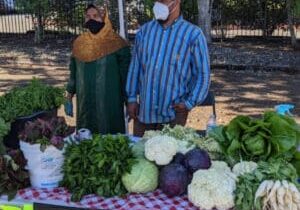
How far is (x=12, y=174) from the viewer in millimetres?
2752

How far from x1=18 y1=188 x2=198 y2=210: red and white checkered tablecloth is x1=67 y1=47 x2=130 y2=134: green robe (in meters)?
1.23

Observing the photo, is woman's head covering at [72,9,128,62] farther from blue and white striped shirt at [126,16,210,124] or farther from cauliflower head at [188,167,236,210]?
cauliflower head at [188,167,236,210]

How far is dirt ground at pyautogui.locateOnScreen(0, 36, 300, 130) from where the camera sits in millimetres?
7867

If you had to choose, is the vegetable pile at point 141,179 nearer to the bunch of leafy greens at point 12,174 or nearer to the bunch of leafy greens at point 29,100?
the bunch of leafy greens at point 12,174

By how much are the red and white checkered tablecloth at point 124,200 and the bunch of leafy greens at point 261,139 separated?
0.40 metres

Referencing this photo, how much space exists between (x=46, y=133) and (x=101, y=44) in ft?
3.75

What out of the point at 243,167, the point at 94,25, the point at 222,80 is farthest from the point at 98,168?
the point at 222,80

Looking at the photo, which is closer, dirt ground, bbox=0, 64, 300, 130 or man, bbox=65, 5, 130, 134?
man, bbox=65, 5, 130, 134

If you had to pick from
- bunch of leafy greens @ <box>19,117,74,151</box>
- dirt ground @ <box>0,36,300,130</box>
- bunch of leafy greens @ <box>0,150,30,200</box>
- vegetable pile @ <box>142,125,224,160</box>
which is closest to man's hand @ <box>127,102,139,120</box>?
vegetable pile @ <box>142,125,224,160</box>

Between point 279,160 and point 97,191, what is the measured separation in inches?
37.4

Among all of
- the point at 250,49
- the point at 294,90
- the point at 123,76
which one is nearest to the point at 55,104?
the point at 123,76

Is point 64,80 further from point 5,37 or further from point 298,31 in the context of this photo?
point 298,31

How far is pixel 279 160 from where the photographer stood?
2.72 m

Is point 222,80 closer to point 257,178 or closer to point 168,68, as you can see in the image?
point 168,68
